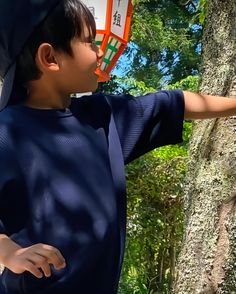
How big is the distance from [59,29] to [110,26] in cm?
159

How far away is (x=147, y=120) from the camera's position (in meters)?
1.21

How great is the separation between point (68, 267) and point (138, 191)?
7.87ft

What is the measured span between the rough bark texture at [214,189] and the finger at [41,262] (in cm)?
71

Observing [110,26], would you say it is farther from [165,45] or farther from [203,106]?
[165,45]

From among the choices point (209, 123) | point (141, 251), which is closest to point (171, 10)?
point (141, 251)

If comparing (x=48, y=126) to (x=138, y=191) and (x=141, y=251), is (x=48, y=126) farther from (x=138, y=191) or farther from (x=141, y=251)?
(x=141, y=251)

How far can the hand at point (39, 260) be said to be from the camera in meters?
0.90

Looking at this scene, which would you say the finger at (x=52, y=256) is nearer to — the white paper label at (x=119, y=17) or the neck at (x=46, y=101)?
the neck at (x=46, y=101)

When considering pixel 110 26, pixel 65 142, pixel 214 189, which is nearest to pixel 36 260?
pixel 65 142

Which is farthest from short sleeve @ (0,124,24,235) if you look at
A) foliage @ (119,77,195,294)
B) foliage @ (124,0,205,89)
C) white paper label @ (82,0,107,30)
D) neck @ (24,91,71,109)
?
foliage @ (124,0,205,89)

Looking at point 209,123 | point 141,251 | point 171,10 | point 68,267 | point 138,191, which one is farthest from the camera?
point 171,10

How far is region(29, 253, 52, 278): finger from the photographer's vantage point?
89 cm

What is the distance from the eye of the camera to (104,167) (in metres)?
1.11

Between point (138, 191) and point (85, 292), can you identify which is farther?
point (138, 191)
